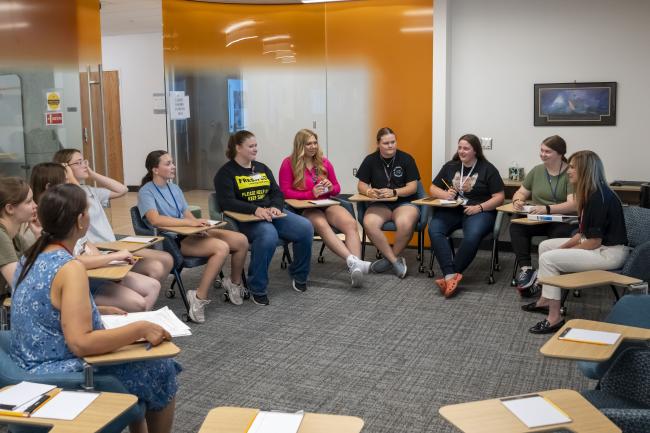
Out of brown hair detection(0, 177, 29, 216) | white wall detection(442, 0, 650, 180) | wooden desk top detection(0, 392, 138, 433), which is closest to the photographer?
wooden desk top detection(0, 392, 138, 433)

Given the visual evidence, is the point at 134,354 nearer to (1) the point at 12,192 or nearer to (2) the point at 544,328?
(1) the point at 12,192

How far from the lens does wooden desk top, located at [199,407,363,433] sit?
6.93 ft

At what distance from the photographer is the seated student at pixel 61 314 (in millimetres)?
2555

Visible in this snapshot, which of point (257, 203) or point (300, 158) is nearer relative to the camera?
point (257, 203)

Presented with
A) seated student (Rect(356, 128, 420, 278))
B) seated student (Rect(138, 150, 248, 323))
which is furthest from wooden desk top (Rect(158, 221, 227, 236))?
seated student (Rect(356, 128, 420, 278))

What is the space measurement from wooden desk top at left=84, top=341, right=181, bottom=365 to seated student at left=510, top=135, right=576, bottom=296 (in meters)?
4.00

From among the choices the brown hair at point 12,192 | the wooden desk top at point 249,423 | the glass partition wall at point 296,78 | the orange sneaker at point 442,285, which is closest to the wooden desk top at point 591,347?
the wooden desk top at point 249,423

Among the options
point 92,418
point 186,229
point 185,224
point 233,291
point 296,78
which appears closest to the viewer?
point 92,418

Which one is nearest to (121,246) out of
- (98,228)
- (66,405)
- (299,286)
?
(98,228)

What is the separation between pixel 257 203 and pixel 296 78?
2.44m

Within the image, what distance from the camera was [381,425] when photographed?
3561 millimetres

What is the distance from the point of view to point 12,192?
3.76 meters

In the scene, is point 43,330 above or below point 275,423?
above

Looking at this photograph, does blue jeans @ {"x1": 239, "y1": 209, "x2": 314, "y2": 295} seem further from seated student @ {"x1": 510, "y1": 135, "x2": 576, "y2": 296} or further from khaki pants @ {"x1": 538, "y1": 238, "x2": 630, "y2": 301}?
khaki pants @ {"x1": 538, "y1": 238, "x2": 630, "y2": 301}
